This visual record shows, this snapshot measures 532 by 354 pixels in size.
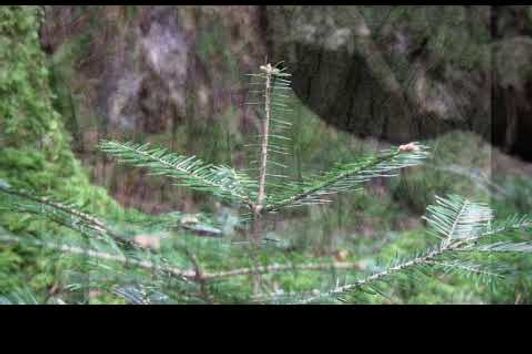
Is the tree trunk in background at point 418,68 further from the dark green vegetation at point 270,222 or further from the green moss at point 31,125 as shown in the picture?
the green moss at point 31,125

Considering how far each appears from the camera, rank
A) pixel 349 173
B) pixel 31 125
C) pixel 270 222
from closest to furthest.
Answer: pixel 349 173 → pixel 270 222 → pixel 31 125

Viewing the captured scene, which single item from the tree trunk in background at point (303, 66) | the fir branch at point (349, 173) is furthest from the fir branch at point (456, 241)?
the tree trunk in background at point (303, 66)

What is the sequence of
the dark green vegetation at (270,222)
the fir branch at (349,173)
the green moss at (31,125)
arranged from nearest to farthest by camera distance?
the fir branch at (349,173), the dark green vegetation at (270,222), the green moss at (31,125)

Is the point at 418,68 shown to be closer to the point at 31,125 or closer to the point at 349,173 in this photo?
the point at 349,173

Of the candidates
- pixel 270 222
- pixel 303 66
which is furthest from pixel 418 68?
pixel 270 222

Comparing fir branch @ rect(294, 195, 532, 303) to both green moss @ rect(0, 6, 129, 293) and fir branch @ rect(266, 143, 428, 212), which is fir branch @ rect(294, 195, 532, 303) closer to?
fir branch @ rect(266, 143, 428, 212)

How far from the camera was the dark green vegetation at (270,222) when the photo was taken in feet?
3.11

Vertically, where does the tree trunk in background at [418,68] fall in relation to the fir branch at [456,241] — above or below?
above

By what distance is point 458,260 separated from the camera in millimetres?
708

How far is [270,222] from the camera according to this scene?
1041mm
